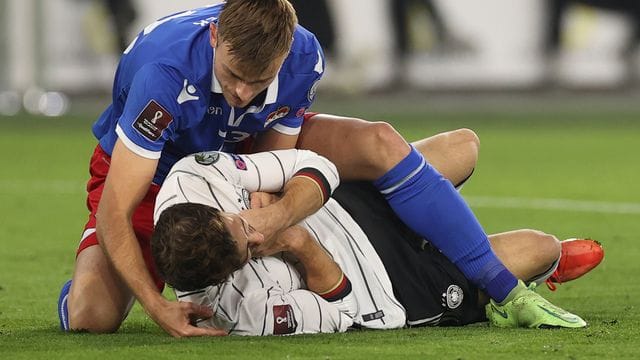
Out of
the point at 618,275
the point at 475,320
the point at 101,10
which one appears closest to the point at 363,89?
the point at 101,10

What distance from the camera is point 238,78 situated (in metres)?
4.63

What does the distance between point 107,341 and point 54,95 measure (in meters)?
13.4

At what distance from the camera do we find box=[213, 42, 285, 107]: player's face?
4.59 metres

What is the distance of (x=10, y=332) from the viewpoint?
16.0ft

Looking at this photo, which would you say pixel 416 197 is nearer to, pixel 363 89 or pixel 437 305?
pixel 437 305

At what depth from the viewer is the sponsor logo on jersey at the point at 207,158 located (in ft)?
15.5

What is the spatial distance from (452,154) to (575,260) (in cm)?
61

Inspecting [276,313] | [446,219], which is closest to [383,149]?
[446,219]

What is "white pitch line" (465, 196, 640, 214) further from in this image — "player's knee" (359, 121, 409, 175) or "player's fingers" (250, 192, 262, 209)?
"player's fingers" (250, 192, 262, 209)

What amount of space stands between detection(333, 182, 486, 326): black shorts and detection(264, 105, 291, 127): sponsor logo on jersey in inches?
13.7

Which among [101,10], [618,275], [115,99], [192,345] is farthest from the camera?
[101,10]

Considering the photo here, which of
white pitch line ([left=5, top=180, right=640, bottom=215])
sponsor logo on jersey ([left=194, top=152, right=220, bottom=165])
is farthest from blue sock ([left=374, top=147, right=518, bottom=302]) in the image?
white pitch line ([left=5, top=180, right=640, bottom=215])

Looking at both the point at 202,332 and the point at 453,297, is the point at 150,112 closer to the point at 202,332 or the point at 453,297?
the point at 202,332

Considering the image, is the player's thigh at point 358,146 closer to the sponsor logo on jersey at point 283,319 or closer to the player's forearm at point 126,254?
the sponsor logo on jersey at point 283,319
